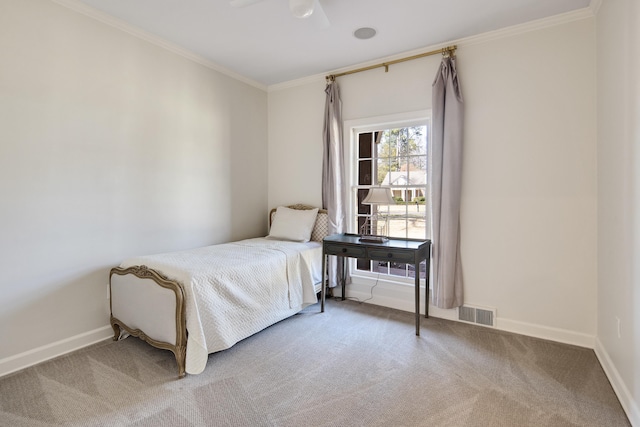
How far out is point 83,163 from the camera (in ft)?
8.24

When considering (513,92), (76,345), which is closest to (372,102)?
(513,92)

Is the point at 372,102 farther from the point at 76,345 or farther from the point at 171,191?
the point at 76,345

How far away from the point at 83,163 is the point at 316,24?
209 centimetres

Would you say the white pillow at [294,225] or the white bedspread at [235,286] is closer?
the white bedspread at [235,286]

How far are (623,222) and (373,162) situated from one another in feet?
7.23

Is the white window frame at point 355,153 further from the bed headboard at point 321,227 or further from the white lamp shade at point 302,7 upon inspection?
the white lamp shade at point 302,7

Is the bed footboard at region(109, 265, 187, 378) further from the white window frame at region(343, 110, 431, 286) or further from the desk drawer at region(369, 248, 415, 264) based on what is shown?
the white window frame at region(343, 110, 431, 286)

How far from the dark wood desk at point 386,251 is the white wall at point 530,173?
0.42 meters

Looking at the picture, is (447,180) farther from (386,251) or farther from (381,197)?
(386,251)

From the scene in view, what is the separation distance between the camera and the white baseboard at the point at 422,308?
2.58m

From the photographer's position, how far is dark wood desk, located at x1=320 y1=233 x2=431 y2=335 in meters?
2.79

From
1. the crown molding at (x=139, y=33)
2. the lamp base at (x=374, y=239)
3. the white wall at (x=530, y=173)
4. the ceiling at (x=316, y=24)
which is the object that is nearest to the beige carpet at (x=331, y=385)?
the white wall at (x=530, y=173)

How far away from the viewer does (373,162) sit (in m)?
3.64

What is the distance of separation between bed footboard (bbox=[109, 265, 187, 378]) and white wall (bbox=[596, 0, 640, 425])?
8.58ft
